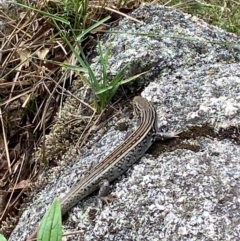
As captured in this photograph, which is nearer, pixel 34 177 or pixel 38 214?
pixel 38 214

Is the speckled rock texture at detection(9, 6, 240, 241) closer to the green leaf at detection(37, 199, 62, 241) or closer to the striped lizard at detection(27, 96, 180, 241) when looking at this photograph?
the striped lizard at detection(27, 96, 180, 241)

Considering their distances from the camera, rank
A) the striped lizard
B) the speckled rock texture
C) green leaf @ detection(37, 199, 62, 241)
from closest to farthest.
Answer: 1. green leaf @ detection(37, 199, 62, 241)
2. the speckled rock texture
3. the striped lizard

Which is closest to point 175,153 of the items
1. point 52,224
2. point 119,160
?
point 119,160

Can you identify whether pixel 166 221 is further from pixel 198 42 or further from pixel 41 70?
pixel 41 70

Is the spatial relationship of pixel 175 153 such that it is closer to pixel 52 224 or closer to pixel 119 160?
pixel 119 160

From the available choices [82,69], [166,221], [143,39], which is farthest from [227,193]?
[143,39]

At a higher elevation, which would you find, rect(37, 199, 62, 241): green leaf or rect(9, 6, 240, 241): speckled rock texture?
rect(37, 199, 62, 241): green leaf

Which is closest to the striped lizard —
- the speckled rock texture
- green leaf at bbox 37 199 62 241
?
the speckled rock texture
